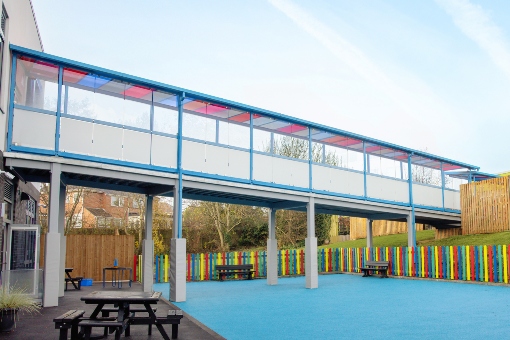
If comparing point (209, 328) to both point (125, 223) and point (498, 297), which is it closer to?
point (498, 297)

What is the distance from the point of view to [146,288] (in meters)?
17.0

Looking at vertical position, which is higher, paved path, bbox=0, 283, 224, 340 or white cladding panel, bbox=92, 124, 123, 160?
white cladding panel, bbox=92, 124, 123, 160

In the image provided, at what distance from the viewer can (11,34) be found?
12570mm

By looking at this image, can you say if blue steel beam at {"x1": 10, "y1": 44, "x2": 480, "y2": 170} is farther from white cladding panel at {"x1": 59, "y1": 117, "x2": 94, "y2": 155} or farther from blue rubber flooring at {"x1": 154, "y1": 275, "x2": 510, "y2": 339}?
blue rubber flooring at {"x1": 154, "y1": 275, "x2": 510, "y2": 339}

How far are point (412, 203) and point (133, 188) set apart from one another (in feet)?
41.2

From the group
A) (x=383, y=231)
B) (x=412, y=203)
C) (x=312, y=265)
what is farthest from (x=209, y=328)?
(x=383, y=231)

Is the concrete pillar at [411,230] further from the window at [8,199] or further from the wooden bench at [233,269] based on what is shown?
the window at [8,199]

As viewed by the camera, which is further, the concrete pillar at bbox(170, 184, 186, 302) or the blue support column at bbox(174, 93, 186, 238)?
the blue support column at bbox(174, 93, 186, 238)

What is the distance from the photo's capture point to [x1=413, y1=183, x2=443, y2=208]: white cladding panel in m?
24.0

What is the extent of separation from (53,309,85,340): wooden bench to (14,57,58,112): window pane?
6.83 metres

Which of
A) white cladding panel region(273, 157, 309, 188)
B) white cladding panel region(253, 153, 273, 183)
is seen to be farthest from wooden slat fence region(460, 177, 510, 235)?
white cladding panel region(253, 153, 273, 183)

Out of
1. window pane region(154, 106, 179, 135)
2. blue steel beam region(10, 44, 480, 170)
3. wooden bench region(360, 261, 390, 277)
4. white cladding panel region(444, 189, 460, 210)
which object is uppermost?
blue steel beam region(10, 44, 480, 170)

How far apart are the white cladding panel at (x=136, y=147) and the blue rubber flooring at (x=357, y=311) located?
406 cm

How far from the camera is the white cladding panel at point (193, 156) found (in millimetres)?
15477
